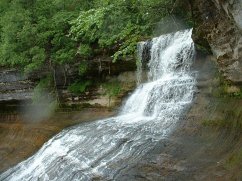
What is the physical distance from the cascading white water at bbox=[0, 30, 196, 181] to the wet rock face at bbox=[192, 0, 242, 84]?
1.51 m

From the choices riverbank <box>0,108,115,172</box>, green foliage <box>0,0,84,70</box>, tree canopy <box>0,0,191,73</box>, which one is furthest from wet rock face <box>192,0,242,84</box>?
green foliage <box>0,0,84,70</box>

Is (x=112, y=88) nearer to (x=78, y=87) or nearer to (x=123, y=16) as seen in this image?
(x=78, y=87)

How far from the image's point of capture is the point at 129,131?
11828 millimetres

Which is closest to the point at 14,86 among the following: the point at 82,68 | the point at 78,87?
the point at 78,87

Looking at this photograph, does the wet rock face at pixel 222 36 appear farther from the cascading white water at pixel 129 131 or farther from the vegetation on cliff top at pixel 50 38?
the vegetation on cliff top at pixel 50 38

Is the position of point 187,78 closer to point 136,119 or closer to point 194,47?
point 194,47

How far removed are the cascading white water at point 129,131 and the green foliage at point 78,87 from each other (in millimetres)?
2646

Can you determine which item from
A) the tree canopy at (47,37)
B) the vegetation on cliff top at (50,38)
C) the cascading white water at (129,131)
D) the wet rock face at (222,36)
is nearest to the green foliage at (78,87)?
the vegetation on cliff top at (50,38)

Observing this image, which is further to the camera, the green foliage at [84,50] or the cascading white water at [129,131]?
the green foliage at [84,50]

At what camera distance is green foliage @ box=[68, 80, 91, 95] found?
17631 millimetres

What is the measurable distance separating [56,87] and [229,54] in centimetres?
935

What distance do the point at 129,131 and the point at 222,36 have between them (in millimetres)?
3663

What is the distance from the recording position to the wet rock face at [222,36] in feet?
35.5

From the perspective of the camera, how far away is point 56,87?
18.5 meters
